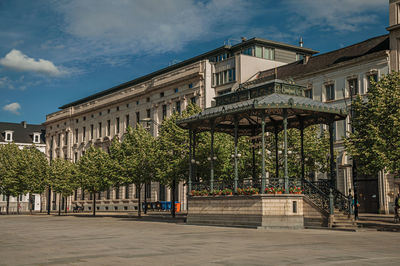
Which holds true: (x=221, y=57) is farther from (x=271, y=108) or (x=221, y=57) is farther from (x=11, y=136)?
(x=11, y=136)

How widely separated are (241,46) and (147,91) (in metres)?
15.7

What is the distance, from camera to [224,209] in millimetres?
27859

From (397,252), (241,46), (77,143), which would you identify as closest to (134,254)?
(397,252)

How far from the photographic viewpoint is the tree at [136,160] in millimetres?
44469

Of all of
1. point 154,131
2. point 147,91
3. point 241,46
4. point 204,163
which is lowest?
point 204,163

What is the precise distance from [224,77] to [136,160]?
19212 millimetres

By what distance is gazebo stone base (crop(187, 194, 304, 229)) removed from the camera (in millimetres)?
24891

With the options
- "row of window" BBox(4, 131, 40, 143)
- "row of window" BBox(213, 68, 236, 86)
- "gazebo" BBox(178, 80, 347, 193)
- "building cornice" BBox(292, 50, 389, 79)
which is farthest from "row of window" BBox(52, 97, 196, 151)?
"gazebo" BBox(178, 80, 347, 193)

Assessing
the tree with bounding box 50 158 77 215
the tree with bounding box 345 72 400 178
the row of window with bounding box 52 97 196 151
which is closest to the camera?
the tree with bounding box 345 72 400 178

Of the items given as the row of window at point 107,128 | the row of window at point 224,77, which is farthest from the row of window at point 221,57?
the row of window at point 107,128

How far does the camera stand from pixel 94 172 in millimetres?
53031

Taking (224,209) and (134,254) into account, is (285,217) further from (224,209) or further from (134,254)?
(134,254)

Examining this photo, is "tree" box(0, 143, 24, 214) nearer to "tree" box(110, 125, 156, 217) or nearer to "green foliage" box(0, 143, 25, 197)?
"green foliage" box(0, 143, 25, 197)

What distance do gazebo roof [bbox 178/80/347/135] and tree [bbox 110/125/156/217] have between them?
1346 cm
